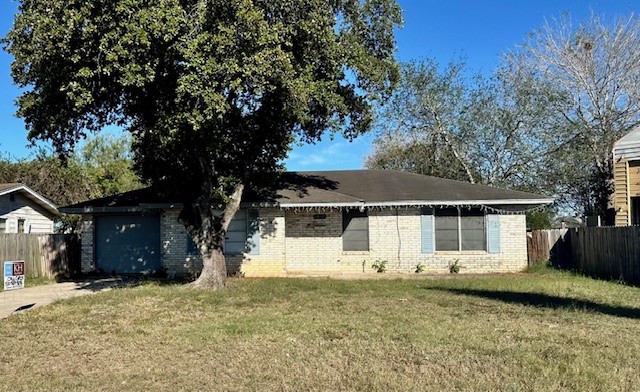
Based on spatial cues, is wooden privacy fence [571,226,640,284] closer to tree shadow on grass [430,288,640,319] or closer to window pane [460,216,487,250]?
window pane [460,216,487,250]

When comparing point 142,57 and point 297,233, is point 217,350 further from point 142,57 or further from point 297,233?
point 297,233

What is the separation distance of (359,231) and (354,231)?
0.55 ft

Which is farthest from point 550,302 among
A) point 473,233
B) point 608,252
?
point 473,233

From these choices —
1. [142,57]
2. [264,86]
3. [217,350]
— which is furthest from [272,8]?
[217,350]

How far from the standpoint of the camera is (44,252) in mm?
19359

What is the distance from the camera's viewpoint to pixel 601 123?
90.6 ft

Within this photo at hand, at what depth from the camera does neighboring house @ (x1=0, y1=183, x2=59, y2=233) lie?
2139cm

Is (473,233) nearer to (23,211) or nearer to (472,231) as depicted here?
(472,231)

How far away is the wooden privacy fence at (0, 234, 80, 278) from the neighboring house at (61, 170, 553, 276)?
1368mm

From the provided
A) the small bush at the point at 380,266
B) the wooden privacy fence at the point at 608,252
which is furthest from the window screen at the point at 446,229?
the wooden privacy fence at the point at 608,252

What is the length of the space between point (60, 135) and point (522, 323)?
11338mm

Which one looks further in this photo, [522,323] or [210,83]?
[210,83]

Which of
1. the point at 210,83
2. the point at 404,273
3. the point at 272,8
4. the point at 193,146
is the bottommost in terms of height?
the point at 404,273

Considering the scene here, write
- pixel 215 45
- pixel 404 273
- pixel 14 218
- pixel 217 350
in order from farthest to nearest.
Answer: pixel 14 218 → pixel 404 273 → pixel 215 45 → pixel 217 350
